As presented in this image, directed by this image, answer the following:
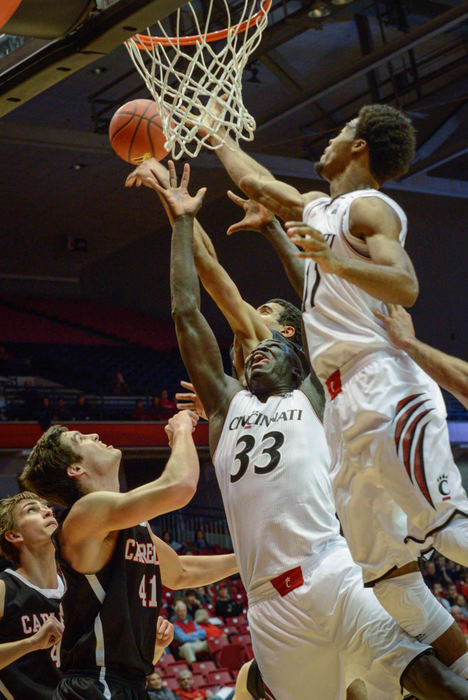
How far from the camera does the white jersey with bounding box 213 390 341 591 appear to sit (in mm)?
3623

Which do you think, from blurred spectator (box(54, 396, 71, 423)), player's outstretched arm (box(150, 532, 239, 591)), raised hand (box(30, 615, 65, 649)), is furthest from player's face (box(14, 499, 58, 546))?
blurred spectator (box(54, 396, 71, 423))

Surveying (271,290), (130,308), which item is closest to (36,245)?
(130,308)

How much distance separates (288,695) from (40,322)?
1876cm

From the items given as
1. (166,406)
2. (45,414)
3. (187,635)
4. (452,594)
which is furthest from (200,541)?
(187,635)

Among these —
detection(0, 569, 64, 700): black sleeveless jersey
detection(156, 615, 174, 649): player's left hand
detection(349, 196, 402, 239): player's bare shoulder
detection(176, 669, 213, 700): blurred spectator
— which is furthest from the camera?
detection(176, 669, 213, 700): blurred spectator

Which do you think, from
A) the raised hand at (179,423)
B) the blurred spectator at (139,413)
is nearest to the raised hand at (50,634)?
the raised hand at (179,423)

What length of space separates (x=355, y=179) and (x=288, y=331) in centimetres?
129

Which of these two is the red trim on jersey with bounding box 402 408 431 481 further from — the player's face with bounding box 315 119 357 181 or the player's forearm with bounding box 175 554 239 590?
the player's forearm with bounding box 175 554 239 590

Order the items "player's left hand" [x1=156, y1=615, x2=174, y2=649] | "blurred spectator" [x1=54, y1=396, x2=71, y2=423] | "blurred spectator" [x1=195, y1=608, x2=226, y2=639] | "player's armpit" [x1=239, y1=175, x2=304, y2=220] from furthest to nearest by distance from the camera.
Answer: "blurred spectator" [x1=54, y1=396, x2=71, y2=423]
"blurred spectator" [x1=195, y1=608, x2=226, y2=639]
"player's left hand" [x1=156, y1=615, x2=174, y2=649]
"player's armpit" [x1=239, y1=175, x2=304, y2=220]

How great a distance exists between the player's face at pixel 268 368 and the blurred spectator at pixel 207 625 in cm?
758

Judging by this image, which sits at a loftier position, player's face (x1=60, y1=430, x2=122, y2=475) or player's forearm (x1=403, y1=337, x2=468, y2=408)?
player's forearm (x1=403, y1=337, x2=468, y2=408)

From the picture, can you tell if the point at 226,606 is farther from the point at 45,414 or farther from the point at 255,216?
the point at 255,216

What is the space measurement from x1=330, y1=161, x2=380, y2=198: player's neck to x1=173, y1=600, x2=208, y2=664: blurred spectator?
7.91 metres

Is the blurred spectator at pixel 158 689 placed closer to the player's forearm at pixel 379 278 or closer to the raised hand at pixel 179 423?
the raised hand at pixel 179 423
